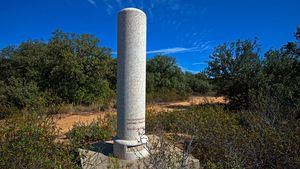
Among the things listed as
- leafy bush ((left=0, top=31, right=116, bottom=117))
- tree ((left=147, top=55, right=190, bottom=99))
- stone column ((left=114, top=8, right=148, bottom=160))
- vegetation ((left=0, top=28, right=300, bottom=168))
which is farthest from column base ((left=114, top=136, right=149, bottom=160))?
tree ((left=147, top=55, right=190, bottom=99))

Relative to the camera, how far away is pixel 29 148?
3678 mm

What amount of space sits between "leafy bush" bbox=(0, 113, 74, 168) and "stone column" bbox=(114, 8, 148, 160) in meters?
1.26

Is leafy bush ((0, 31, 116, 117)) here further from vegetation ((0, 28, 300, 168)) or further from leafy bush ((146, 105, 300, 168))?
leafy bush ((146, 105, 300, 168))

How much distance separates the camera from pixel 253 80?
1101cm

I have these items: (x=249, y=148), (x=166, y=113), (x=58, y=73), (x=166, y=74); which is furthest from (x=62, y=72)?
(x=166, y=74)

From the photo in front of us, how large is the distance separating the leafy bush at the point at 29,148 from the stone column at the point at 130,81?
126 cm

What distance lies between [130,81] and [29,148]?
2229mm

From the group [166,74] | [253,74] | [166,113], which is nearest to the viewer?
[166,113]

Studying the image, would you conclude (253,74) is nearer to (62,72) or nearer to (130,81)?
(130,81)

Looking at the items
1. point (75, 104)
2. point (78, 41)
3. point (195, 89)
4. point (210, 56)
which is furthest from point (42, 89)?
point (195, 89)

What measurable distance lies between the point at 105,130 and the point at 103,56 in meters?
9.51

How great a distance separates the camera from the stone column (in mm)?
4773

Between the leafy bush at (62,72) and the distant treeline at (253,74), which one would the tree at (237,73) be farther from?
the leafy bush at (62,72)

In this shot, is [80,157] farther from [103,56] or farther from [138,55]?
[103,56]
